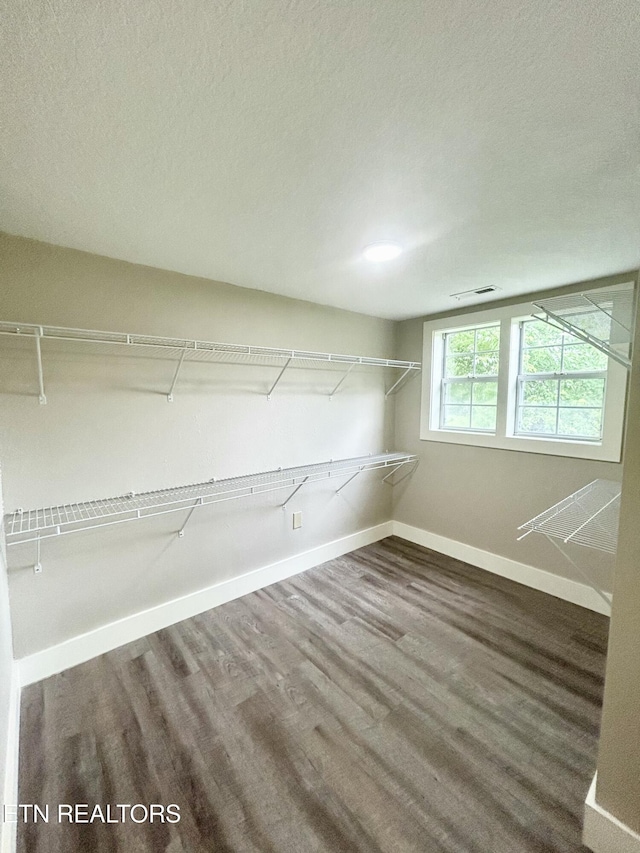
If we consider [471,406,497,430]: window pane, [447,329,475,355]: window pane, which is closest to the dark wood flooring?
[471,406,497,430]: window pane

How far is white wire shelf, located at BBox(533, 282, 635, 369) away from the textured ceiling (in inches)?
10.8

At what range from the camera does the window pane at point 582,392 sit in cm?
228

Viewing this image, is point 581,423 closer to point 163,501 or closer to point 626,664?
point 626,664

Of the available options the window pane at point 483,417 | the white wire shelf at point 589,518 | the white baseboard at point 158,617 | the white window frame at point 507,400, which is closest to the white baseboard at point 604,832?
the white wire shelf at point 589,518

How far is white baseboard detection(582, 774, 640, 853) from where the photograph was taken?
3.26 feet

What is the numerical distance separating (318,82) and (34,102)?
2.24ft

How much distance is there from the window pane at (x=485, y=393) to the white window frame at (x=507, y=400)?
95mm

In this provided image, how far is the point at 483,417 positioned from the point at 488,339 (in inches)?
24.5

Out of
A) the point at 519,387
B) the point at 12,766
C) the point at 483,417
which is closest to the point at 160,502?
the point at 12,766

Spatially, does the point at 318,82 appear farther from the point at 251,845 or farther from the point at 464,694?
the point at 464,694

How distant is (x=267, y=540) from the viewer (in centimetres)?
253

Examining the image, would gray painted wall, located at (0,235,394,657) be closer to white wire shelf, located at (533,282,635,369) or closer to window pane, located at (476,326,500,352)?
window pane, located at (476,326,500,352)

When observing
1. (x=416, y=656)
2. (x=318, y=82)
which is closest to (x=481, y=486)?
(x=416, y=656)

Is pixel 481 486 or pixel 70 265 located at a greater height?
pixel 70 265
